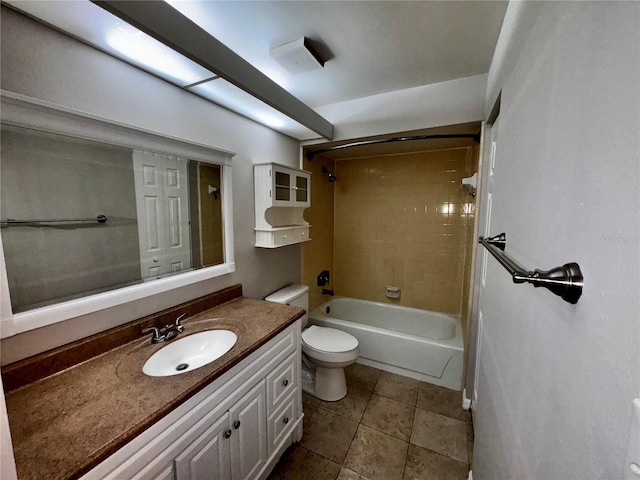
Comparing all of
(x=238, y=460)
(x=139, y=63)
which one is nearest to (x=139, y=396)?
(x=238, y=460)

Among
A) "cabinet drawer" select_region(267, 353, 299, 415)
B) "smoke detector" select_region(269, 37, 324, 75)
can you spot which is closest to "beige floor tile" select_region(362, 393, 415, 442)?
"cabinet drawer" select_region(267, 353, 299, 415)

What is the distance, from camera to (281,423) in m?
1.51

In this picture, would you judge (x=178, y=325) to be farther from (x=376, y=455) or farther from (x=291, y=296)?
(x=376, y=455)

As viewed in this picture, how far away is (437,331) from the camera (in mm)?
2826

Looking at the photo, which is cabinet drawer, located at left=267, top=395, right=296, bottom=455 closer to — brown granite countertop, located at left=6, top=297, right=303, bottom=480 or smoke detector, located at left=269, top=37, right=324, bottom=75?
brown granite countertop, located at left=6, top=297, right=303, bottom=480

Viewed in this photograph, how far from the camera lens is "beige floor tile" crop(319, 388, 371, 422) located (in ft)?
6.36

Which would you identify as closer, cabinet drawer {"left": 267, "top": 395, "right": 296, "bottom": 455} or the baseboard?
cabinet drawer {"left": 267, "top": 395, "right": 296, "bottom": 455}

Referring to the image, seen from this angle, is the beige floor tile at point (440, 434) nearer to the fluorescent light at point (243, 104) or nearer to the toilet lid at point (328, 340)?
the toilet lid at point (328, 340)

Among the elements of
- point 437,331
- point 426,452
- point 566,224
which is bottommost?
point 426,452

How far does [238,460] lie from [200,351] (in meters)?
0.55

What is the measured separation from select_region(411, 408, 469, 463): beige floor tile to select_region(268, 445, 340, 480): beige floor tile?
1.98 feet

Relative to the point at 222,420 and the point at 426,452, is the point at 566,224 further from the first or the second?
the point at 426,452

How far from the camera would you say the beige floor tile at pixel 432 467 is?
4.86 feet

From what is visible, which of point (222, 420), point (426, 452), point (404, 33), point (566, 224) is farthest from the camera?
point (426, 452)
